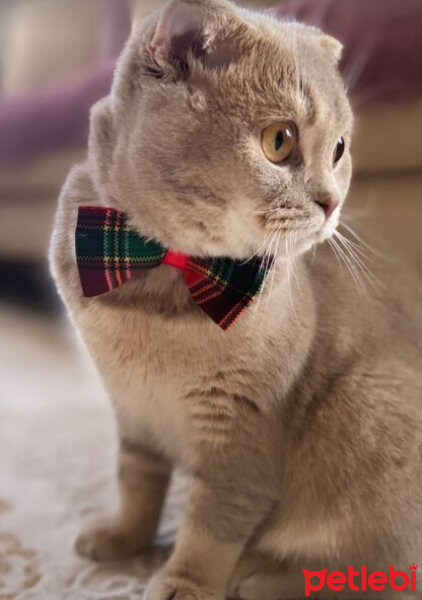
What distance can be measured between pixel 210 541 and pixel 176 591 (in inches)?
3.2

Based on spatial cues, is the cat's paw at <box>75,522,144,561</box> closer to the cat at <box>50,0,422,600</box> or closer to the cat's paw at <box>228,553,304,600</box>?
the cat at <box>50,0,422,600</box>

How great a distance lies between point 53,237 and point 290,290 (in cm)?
35

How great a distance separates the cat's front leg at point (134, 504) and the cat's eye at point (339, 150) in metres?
0.54

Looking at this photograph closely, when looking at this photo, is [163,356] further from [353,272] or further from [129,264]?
[353,272]

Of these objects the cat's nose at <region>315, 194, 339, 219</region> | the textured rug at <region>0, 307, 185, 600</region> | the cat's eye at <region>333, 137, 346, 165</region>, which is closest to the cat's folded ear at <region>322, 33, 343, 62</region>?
the cat's eye at <region>333, 137, 346, 165</region>

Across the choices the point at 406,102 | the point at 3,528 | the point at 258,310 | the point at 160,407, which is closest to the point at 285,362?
the point at 258,310

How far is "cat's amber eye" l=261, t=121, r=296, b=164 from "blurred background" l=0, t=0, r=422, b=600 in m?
0.32

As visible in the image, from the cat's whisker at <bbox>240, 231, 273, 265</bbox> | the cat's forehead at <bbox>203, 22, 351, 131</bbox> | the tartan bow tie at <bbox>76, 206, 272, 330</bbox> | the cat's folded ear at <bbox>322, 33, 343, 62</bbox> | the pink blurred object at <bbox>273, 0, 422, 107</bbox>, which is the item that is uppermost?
the pink blurred object at <bbox>273, 0, 422, 107</bbox>

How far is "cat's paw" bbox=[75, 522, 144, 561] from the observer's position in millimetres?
997

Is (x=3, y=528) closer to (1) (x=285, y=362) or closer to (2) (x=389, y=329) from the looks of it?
(1) (x=285, y=362)

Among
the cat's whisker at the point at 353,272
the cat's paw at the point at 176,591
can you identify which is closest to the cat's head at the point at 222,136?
the cat's whisker at the point at 353,272

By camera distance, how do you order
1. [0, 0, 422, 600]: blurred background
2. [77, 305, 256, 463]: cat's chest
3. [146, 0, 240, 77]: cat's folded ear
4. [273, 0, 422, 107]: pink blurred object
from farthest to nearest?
[273, 0, 422, 107]: pink blurred object → [0, 0, 422, 600]: blurred background → [77, 305, 256, 463]: cat's chest → [146, 0, 240, 77]: cat's folded ear

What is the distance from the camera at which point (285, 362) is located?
35.4 inches

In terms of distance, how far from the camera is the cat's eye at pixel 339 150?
898mm
